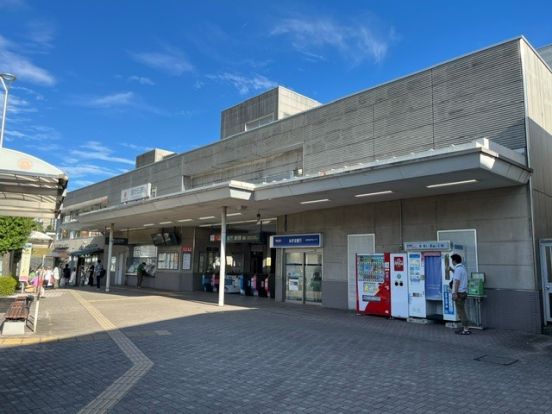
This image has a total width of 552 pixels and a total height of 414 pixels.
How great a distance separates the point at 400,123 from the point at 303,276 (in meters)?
6.77

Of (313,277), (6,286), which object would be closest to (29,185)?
(313,277)

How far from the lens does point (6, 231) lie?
21547 mm

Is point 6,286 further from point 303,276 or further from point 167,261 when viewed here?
point 303,276

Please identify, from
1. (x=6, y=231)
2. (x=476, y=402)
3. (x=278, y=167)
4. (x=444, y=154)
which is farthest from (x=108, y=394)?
(x=6, y=231)

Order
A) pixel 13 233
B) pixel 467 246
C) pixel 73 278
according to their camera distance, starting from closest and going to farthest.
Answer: pixel 467 246 < pixel 13 233 < pixel 73 278

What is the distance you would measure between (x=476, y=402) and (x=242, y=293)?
675 inches

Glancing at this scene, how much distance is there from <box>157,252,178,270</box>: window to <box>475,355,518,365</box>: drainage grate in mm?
19603

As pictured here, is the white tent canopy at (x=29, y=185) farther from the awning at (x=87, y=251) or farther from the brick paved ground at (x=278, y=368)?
the awning at (x=87, y=251)

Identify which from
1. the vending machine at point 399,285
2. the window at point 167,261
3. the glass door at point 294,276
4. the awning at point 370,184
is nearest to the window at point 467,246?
the awning at point 370,184

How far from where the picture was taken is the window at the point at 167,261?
25.3 meters

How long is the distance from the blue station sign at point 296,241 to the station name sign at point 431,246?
14.2 ft

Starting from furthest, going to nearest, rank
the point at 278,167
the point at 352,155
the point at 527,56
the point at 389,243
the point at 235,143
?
the point at 235,143, the point at 278,167, the point at 352,155, the point at 389,243, the point at 527,56

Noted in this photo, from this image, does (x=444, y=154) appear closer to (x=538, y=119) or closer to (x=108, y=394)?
(x=538, y=119)

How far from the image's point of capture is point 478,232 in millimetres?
11648
